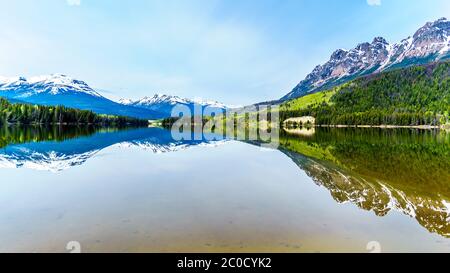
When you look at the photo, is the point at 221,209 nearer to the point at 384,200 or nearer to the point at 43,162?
the point at 384,200

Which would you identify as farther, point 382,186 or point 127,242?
point 382,186

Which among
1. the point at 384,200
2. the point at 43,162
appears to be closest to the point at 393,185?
the point at 384,200

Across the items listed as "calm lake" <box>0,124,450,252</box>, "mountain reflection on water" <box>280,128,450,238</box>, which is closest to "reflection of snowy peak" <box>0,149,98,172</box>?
"calm lake" <box>0,124,450,252</box>

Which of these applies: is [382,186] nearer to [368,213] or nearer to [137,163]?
[368,213]

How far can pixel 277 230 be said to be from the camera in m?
13.8

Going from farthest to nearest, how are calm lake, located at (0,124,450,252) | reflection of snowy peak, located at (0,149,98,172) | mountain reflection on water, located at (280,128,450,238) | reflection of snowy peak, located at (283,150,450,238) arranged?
1. reflection of snowy peak, located at (0,149,98,172)
2. mountain reflection on water, located at (280,128,450,238)
3. reflection of snowy peak, located at (283,150,450,238)
4. calm lake, located at (0,124,450,252)

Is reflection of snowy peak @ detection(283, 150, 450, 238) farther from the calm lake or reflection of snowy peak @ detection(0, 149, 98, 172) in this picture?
reflection of snowy peak @ detection(0, 149, 98, 172)

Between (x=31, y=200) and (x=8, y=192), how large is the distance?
2978 mm

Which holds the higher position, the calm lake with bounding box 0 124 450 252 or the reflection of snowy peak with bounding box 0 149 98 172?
the reflection of snowy peak with bounding box 0 149 98 172

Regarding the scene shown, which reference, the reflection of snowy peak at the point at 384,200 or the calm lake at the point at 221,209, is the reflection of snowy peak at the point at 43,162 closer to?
the calm lake at the point at 221,209

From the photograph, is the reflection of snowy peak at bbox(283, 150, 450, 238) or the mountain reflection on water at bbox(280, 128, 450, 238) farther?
the mountain reflection on water at bbox(280, 128, 450, 238)
